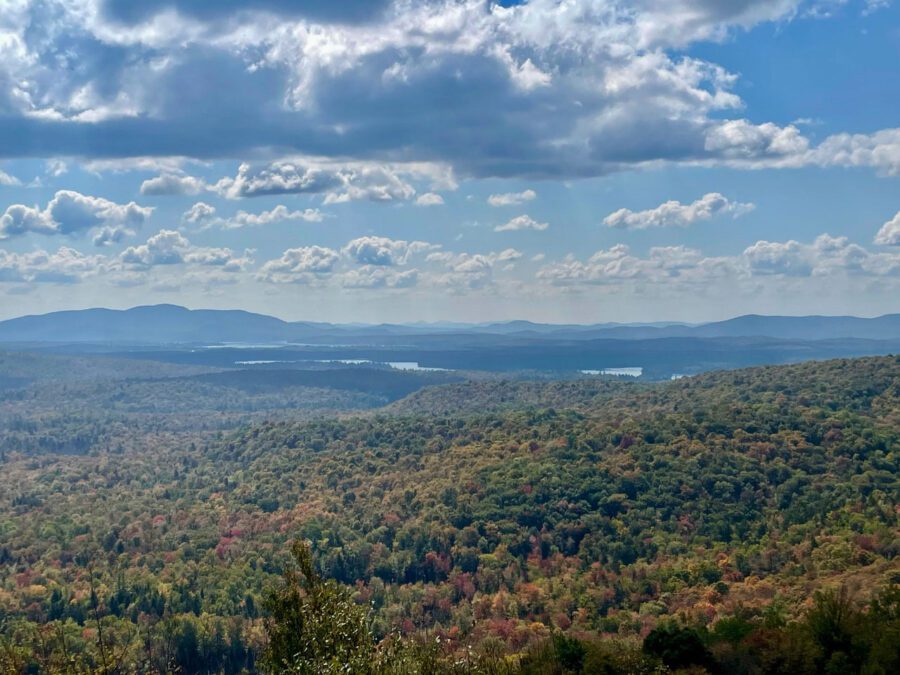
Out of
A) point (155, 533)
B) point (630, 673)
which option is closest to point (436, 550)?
point (155, 533)

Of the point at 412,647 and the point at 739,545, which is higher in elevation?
the point at 412,647

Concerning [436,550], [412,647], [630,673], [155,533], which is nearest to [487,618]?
[436,550]

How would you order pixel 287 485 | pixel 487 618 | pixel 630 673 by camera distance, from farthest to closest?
pixel 287 485 → pixel 487 618 → pixel 630 673

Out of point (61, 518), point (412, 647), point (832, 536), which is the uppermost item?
point (412, 647)

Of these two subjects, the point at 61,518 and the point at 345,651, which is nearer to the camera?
the point at 345,651

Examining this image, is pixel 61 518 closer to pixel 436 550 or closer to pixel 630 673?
pixel 436 550

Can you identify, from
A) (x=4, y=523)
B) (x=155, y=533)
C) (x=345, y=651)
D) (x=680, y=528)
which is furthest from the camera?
(x=4, y=523)
